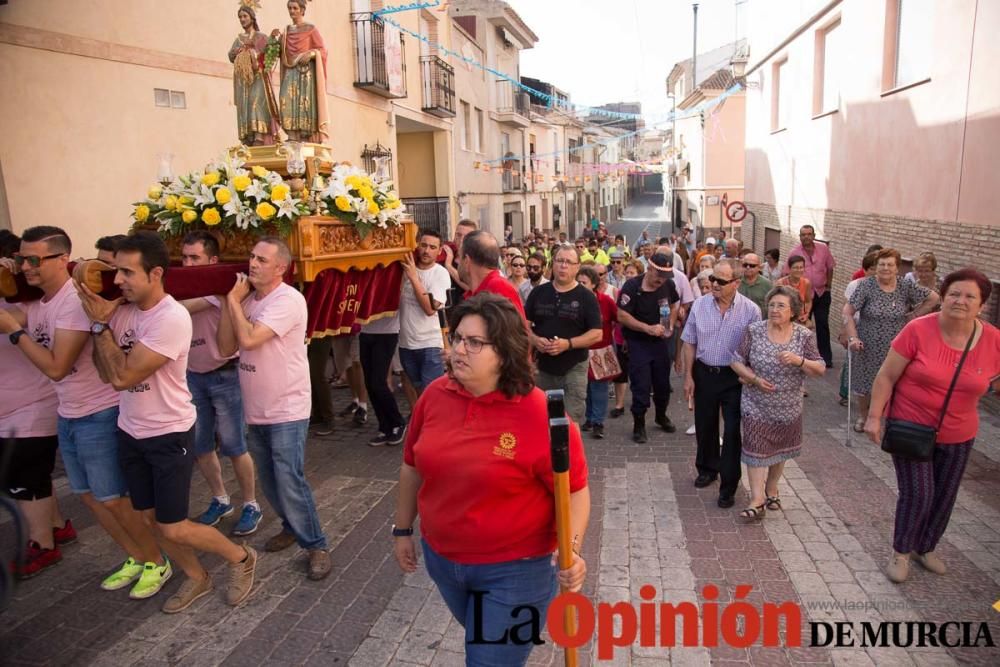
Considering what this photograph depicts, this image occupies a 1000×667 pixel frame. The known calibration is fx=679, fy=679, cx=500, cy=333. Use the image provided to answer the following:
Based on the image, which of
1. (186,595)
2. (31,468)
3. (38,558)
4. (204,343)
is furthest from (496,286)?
(38,558)

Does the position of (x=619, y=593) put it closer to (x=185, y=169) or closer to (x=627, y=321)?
(x=627, y=321)

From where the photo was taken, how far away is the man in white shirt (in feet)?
21.0

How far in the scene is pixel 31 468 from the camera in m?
4.34

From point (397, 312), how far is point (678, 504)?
117 inches

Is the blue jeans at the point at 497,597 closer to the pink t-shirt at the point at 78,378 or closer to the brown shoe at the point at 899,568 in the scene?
the pink t-shirt at the point at 78,378

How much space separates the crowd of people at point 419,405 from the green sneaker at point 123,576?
0.01 metres

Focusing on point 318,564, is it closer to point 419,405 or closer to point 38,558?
point 38,558

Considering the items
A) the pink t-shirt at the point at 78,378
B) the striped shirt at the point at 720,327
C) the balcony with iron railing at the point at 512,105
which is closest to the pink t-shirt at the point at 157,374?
the pink t-shirt at the point at 78,378

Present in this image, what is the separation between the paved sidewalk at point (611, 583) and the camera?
3547 millimetres

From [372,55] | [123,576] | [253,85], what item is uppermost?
[372,55]

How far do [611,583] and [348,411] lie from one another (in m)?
4.63

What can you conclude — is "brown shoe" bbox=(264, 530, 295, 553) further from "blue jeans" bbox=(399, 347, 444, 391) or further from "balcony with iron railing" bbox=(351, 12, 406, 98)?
"balcony with iron railing" bbox=(351, 12, 406, 98)

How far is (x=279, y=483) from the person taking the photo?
4.09 meters

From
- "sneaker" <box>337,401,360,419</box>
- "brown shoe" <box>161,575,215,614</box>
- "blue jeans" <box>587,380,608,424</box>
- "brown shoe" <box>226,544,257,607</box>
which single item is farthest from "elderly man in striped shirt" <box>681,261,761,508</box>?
"sneaker" <box>337,401,360,419</box>
